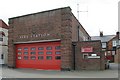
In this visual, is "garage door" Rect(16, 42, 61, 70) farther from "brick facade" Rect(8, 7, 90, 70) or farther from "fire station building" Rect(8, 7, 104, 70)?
"brick facade" Rect(8, 7, 90, 70)

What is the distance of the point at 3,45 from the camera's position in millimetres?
32094

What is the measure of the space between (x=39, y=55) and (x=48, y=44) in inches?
64.7

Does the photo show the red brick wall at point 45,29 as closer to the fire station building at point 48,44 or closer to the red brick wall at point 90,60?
the fire station building at point 48,44

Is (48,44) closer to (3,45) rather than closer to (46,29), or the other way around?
(46,29)

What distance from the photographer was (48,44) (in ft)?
71.3

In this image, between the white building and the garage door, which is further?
the white building

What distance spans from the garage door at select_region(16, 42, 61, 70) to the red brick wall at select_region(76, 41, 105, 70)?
2.00 meters

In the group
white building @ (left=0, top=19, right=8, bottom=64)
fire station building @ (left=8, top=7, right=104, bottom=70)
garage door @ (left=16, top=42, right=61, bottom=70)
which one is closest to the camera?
fire station building @ (left=8, top=7, right=104, bottom=70)

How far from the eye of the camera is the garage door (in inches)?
833

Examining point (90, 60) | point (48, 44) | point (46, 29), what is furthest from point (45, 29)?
point (90, 60)

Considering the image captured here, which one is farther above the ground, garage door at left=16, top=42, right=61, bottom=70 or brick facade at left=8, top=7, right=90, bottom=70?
brick facade at left=8, top=7, right=90, bottom=70

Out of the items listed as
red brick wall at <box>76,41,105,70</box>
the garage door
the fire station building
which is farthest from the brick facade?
red brick wall at <box>76,41,105,70</box>

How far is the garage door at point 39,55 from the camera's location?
21156mm

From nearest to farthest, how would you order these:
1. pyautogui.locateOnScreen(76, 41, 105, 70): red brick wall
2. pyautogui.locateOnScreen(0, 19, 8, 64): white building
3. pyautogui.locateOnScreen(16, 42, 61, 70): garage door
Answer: pyautogui.locateOnScreen(76, 41, 105, 70): red brick wall → pyautogui.locateOnScreen(16, 42, 61, 70): garage door → pyautogui.locateOnScreen(0, 19, 8, 64): white building
